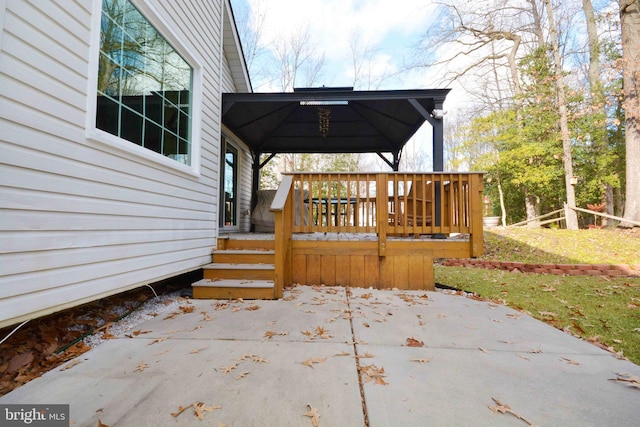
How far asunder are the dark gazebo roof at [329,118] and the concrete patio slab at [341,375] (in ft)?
11.8

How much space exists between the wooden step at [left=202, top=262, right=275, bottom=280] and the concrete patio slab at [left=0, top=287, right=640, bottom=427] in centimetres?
86

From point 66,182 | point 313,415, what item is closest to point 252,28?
point 66,182

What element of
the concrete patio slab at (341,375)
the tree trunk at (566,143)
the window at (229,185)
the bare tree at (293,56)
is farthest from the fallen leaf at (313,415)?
the bare tree at (293,56)

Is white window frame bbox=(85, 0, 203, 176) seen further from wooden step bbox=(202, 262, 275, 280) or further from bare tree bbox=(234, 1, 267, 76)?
bare tree bbox=(234, 1, 267, 76)

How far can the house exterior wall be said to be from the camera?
1.66 meters

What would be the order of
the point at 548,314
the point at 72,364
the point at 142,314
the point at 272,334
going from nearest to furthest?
the point at 72,364
the point at 272,334
the point at 142,314
the point at 548,314

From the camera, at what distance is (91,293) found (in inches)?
85.8

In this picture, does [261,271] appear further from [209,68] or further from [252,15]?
[252,15]

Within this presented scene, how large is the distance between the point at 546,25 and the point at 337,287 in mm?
15980

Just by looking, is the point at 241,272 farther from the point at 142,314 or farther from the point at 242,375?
the point at 242,375

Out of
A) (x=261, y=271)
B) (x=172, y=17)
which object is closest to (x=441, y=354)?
(x=261, y=271)

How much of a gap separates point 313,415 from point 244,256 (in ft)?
8.83

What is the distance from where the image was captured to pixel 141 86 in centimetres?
288

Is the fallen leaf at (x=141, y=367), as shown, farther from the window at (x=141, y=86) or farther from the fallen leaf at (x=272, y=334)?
the window at (x=141, y=86)
